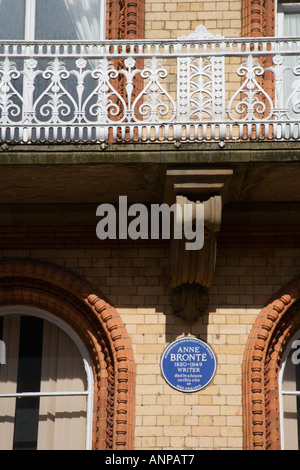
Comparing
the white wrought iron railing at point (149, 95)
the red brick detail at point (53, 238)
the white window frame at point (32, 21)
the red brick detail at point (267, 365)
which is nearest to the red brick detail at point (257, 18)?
the white wrought iron railing at point (149, 95)

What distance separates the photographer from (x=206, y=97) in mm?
11438

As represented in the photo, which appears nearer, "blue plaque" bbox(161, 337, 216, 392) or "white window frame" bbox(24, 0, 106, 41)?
"blue plaque" bbox(161, 337, 216, 392)

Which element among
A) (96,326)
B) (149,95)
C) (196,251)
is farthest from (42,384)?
(149,95)

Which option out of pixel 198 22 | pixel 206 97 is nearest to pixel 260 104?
pixel 206 97

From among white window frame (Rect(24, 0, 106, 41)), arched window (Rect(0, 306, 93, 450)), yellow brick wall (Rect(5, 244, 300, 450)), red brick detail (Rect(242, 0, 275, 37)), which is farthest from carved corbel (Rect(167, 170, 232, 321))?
white window frame (Rect(24, 0, 106, 41))

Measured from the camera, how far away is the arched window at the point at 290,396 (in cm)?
1117

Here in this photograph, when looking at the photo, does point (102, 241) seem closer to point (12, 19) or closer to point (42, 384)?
point (42, 384)

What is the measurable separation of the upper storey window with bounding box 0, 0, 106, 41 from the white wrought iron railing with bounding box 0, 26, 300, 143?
31.0 inches

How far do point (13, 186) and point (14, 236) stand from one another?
828mm

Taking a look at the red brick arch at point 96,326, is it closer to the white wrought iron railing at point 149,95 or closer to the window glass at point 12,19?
the white wrought iron railing at point 149,95

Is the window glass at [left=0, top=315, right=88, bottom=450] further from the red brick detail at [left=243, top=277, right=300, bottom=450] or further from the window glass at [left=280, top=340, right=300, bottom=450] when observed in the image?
the window glass at [left=280, top=340, right=300, bottom=450]

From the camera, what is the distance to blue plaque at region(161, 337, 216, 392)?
1113 cm

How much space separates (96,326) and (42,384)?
2.67 ft

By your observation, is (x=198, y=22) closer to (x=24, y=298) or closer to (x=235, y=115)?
(x=235, y=115)
